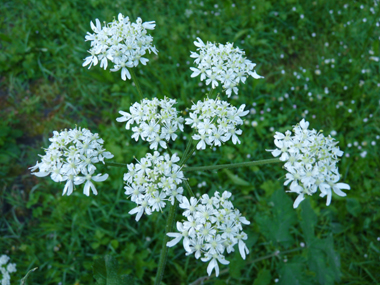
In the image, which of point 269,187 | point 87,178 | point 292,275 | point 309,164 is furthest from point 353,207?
point 87,178

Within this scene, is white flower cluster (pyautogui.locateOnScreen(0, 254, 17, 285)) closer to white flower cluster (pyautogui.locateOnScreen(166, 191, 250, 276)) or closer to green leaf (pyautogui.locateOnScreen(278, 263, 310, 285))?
white flower cluster (pyautogui.locateOnScreen(166, 191, 250, 276))

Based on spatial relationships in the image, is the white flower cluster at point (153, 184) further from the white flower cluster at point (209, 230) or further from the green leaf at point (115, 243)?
the green leaf at point (115, 243)

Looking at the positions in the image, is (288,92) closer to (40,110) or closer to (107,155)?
(107,155)

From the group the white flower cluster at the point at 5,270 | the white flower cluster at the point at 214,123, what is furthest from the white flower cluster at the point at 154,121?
the white flower cluster at the point at 5,270

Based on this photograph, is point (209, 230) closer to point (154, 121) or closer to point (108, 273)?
point (108, 273)

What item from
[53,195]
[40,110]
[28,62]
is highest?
[28,62]

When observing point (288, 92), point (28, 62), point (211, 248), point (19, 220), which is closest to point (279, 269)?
point (211, 248)
